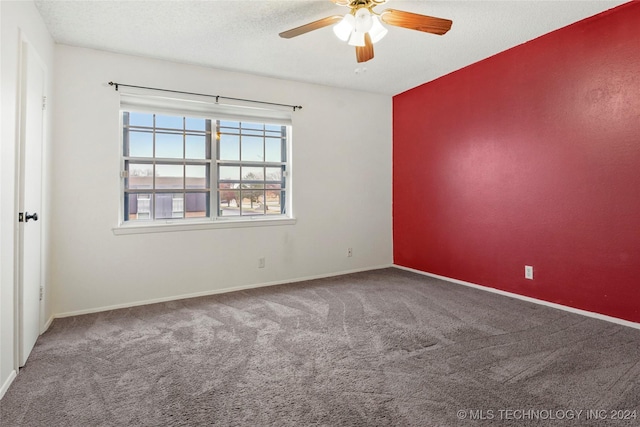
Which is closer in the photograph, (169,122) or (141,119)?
(141,119)

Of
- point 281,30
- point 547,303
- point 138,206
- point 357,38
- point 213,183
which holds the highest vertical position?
point 281,30

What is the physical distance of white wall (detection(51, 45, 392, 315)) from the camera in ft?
10.3

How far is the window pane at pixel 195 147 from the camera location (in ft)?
12.3

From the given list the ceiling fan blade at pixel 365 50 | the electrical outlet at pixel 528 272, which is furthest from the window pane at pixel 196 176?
the electrical outlet at pixel 528 272

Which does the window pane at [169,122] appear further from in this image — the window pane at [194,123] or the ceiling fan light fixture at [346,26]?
the ceiling fan light fixture at [346,26]

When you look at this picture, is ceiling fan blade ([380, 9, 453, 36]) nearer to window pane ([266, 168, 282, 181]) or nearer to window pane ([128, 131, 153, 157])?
window pane ([266, 168, 282, 181])

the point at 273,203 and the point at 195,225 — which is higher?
the point at 273,203

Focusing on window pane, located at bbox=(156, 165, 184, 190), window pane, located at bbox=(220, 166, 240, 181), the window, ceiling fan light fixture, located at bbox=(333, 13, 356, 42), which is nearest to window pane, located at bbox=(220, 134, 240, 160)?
the window

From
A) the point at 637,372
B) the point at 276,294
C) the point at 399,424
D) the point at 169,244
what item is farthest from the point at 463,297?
the point at 169,244

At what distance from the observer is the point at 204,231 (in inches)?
146

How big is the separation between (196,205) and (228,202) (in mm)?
362

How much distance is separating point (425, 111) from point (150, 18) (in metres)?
3.25

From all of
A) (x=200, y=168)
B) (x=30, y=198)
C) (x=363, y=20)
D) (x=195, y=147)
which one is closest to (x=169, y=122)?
(x=195, y=147)

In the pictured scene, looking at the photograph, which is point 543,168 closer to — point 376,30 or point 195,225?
point 376,30
